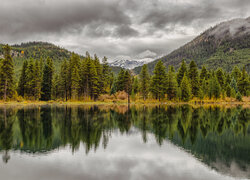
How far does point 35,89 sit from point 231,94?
228 ft

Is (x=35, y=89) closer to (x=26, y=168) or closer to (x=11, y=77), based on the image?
(x=11, y=77)

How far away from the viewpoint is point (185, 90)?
71.6 meters

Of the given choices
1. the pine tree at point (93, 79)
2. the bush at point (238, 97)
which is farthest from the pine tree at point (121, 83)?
the bush at point (238, 97)

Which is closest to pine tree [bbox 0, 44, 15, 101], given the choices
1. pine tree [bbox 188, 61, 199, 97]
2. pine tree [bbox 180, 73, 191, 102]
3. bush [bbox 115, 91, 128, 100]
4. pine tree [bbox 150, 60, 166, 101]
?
bush [bbox 115, 91, 128, 100]

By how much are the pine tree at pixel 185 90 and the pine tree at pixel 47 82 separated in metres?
45.9

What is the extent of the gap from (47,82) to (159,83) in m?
39.3

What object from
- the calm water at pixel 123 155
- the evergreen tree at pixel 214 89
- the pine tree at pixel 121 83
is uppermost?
the pine tree at pixel 121 83

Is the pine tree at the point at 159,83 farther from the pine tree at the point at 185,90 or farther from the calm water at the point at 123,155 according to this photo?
the calm water at the point at 123,155

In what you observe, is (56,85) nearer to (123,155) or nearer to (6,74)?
(6,74)

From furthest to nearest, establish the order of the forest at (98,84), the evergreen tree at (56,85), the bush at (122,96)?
the evergreen tree at (56,85) < the bush at (122,96) < the forest at (98,84)

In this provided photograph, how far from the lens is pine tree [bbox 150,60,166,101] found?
244 ft

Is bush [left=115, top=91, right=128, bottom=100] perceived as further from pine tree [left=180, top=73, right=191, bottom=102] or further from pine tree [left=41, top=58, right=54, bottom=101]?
pine tree [left=41, top=58, right=54, bottom=101]

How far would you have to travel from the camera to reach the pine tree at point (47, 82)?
76894mm

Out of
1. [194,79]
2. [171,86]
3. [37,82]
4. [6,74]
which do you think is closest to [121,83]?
[171,86]
